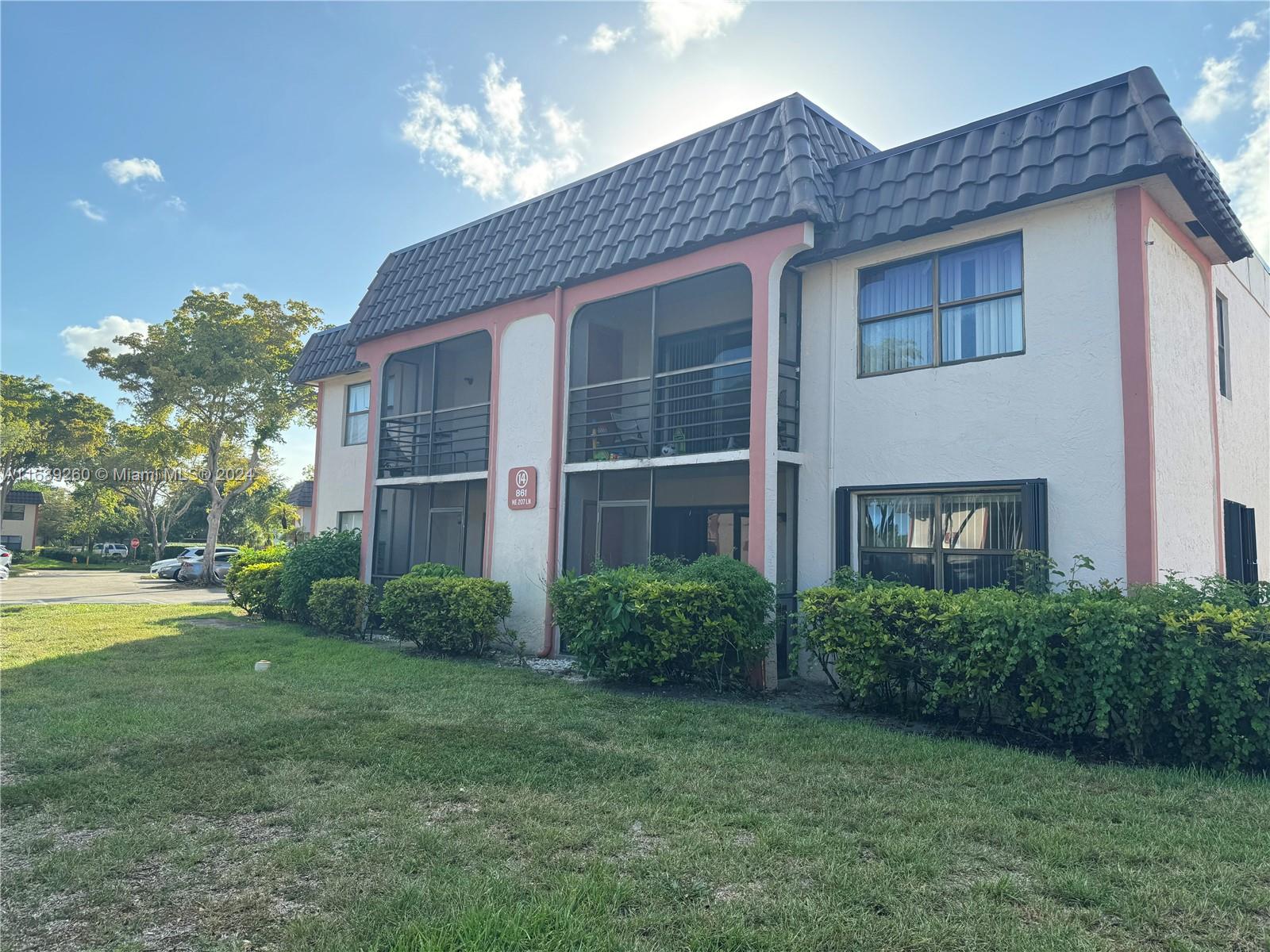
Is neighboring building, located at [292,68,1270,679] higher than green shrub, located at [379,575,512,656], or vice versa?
neighboring building, located at [292,68,1270,679]

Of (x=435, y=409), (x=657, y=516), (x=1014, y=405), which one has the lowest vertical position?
(x=657, y=516)

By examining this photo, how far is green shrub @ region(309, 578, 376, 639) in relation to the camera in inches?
521

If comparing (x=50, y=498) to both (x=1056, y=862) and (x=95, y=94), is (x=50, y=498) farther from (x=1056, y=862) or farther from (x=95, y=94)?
(x=1056, y=862)

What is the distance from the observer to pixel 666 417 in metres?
11.7

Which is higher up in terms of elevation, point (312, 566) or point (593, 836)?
point (312, 566)

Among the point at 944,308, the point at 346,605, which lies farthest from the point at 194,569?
the point at 944,308

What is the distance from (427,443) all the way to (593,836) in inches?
468

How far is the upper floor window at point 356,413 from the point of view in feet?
60.3

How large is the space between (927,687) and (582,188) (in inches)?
347

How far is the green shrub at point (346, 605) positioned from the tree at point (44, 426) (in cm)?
3182

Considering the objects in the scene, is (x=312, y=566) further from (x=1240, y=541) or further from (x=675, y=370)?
(x=1240, y=541)

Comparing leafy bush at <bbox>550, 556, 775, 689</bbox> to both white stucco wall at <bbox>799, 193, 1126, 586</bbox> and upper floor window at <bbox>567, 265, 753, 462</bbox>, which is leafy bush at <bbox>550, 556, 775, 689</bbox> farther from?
upper floor window at <bbox>567, 265, 753, 462</bbox>

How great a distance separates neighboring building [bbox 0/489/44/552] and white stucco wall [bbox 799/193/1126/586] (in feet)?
187

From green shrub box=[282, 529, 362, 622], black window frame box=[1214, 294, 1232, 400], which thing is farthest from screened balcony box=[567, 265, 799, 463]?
green shrub box=[282, 529, 362, 622]
